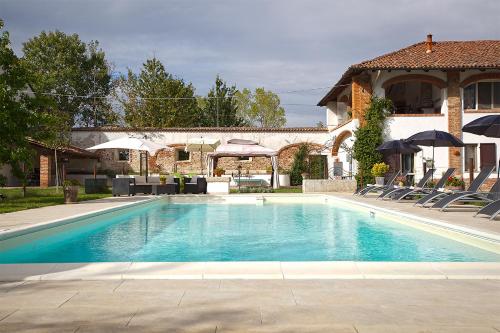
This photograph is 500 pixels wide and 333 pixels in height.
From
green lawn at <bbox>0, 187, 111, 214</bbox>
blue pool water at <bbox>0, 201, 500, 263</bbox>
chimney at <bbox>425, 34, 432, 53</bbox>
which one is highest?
chimney at <bbox>425, 34, 432, 53</bbox>

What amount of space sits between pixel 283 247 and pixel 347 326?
170 inches

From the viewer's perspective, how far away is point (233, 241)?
7.84m

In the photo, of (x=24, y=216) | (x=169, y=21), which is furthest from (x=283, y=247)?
(x=169, y=21)

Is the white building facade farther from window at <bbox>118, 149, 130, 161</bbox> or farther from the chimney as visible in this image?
window at <bbox>118, 149, 130, 161</bbox>

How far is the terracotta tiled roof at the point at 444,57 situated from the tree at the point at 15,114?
44.3 ft

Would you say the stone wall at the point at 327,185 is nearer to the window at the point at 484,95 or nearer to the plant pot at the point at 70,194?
the window at the point at 484,95

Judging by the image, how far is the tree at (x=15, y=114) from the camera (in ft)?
40.6

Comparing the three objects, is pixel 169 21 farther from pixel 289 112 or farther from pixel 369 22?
pixel 289 112

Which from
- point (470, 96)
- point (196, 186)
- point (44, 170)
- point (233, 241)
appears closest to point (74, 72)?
point (44, 170)

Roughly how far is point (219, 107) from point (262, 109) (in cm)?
1052

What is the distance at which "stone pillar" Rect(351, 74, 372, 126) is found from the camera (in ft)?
68.8

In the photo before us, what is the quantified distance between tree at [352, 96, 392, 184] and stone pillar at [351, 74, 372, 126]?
13.0 inches

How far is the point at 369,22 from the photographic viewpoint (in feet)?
50.3

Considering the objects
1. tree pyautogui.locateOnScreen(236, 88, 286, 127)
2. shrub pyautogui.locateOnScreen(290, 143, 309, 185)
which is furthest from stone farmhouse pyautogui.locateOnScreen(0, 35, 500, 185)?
tree pyautogui.locateOnScreen(236, 88, 286, 127)
